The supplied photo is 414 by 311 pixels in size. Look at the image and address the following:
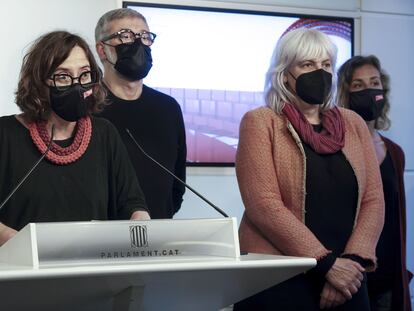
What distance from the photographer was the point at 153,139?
2771mm

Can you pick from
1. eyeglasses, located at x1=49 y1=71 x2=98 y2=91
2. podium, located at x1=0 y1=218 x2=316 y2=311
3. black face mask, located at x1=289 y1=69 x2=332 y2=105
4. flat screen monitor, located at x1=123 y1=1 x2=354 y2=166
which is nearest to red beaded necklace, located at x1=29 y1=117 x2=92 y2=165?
eyeglasses, located at x1=49 y1=71 x2=98 y2=91

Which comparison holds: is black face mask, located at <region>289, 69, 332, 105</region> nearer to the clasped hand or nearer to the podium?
the clasped hand

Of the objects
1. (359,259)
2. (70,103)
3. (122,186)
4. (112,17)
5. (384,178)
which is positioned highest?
(112,17)

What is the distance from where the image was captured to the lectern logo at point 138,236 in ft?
4.64

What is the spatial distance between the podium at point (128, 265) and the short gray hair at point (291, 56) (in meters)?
1.09

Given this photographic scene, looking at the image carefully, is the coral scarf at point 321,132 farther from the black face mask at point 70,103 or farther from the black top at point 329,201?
the black face mask at point 70,103

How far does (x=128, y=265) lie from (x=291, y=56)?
1407 mm

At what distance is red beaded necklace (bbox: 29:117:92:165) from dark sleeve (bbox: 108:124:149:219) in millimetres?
85

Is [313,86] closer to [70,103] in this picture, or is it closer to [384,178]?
[384,178]

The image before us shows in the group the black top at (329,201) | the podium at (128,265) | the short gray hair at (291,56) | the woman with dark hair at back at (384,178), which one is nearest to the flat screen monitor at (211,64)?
the woman with dark hair at back at (384,178)

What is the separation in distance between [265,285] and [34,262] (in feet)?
1.60

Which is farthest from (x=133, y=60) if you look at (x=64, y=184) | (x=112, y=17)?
(x=64, y=184)

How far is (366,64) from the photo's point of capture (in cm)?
320

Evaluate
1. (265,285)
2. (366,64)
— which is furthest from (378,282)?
(265,285)
